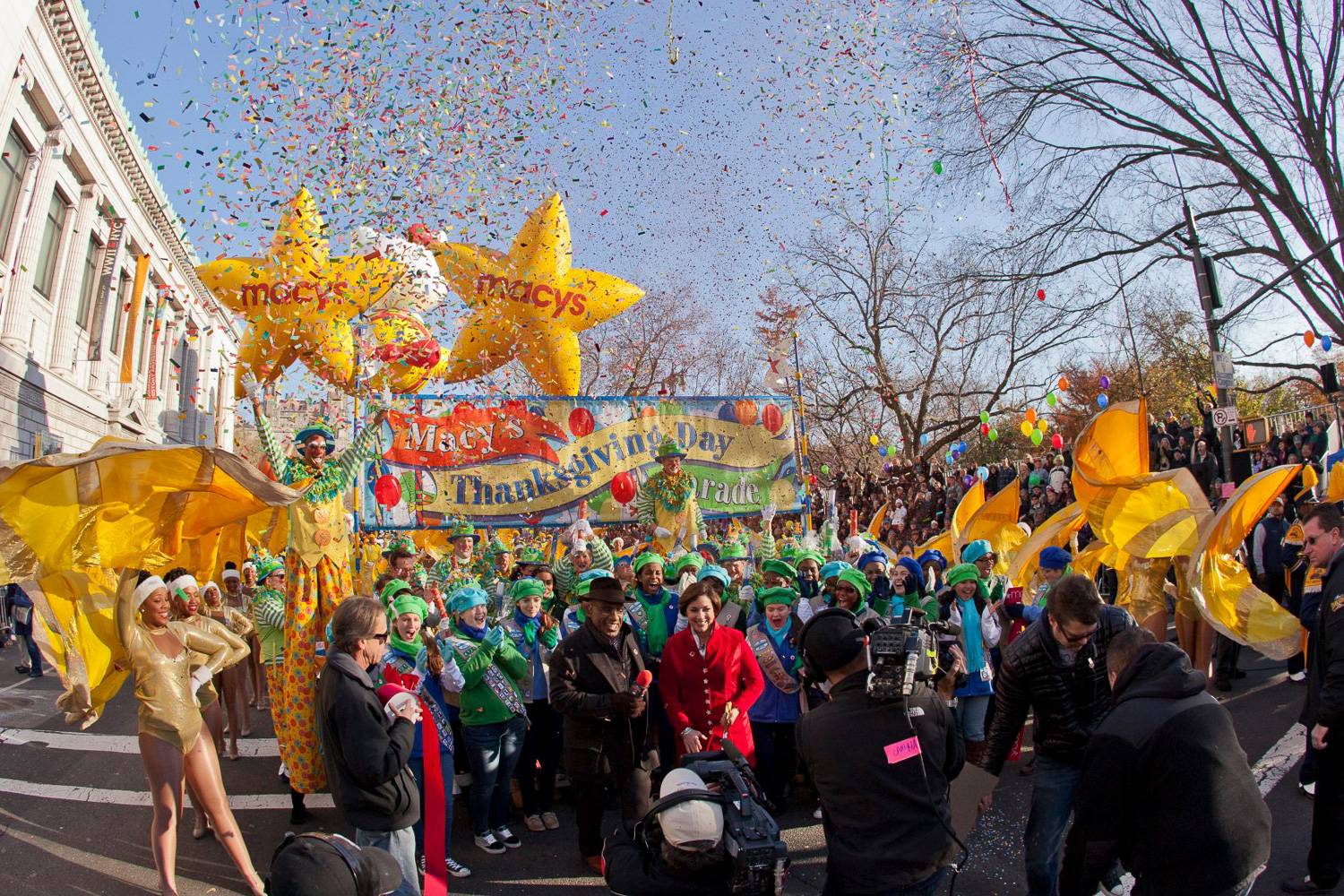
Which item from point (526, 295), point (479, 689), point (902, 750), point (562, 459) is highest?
point (526, 295)

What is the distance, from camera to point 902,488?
20.8m

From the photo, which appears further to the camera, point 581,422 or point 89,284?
point 89,284

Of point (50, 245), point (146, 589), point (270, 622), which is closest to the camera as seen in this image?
point (146, 589)

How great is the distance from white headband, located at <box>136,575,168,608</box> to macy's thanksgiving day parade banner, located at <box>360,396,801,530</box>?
5002 millimetres

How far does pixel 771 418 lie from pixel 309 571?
6.45m

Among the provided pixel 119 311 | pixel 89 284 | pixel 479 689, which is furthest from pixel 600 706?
pixel 119 311

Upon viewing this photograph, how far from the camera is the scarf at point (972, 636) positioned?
586 centimetres

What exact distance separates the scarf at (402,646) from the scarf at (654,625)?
1.53 m

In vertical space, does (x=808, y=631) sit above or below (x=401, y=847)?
above

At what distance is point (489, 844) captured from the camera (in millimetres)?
5160

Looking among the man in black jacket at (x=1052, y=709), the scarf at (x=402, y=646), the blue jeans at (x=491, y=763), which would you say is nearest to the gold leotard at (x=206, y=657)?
the scarf at (x=402, y=646)

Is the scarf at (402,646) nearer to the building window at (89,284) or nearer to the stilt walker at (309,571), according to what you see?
the stilt walker at (309,571)

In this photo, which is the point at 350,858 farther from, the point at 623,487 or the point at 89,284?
the point at 89,284

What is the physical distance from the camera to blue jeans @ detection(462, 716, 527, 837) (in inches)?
206
